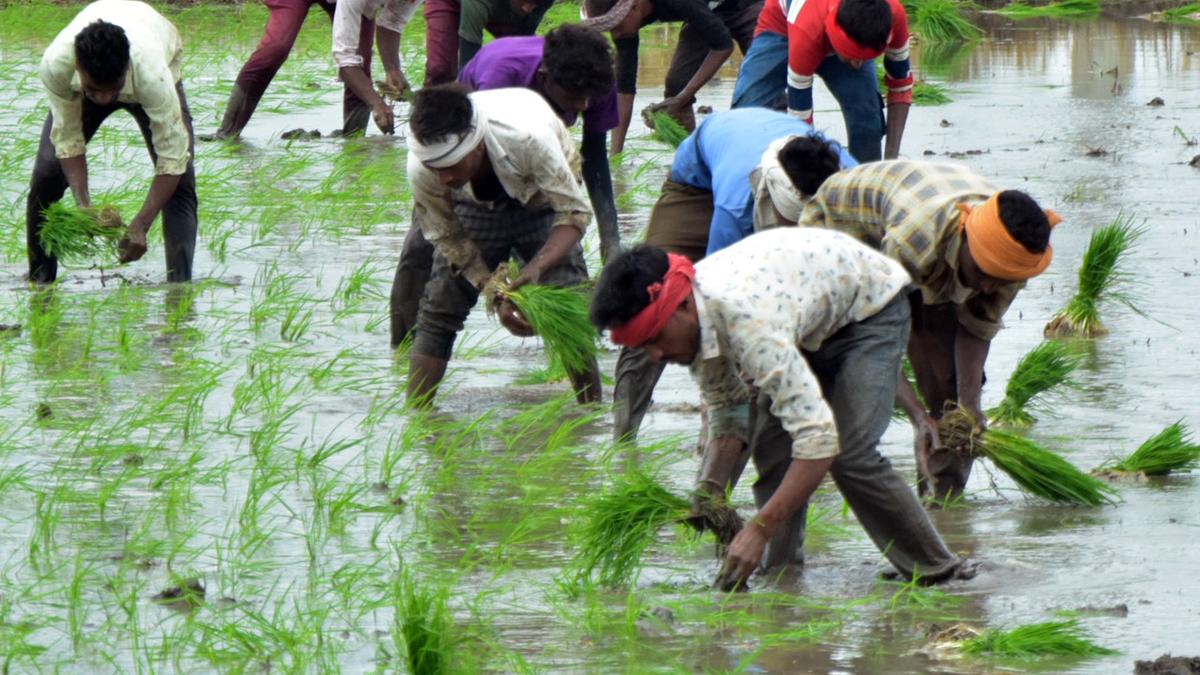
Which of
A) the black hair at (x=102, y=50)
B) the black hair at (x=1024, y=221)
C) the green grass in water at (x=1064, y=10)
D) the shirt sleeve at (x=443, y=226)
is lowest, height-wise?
the green grass in water at (x=1064, y=10)

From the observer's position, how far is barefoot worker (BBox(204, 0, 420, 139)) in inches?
387

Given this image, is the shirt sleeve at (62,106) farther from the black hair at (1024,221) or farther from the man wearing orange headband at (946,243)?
the black hair at (1024,221)

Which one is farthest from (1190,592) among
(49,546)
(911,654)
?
(49,546)

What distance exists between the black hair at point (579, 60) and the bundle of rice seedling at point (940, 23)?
10.0 meters

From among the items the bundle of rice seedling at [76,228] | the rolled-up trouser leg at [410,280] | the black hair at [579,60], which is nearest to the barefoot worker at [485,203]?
the black hair at [579,60]

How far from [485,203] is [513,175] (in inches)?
9.7

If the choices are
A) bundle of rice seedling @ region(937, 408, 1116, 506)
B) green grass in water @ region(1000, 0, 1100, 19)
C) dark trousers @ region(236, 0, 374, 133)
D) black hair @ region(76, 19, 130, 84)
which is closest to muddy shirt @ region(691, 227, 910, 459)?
bundle of rice seedling @ region(937, 408, 1116, 506)

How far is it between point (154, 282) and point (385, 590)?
376cm

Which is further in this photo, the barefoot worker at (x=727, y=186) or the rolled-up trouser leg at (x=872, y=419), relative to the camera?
the barefoot worker at (x=727, y=186)

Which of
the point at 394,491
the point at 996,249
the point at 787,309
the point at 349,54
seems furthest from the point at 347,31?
the point at 787,309

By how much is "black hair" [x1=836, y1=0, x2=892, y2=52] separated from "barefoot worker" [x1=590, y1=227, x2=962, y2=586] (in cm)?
248

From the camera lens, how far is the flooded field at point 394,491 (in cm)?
387

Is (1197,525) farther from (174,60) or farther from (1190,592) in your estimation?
(174,60)

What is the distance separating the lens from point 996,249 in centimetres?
405
